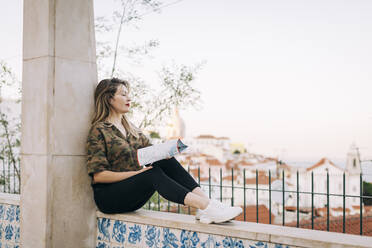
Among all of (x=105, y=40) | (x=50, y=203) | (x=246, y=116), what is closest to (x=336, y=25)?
(x=246, y=116)

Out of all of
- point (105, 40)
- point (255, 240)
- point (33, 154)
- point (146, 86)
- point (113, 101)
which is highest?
point (105, 40)

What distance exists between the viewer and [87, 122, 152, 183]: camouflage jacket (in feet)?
7.89

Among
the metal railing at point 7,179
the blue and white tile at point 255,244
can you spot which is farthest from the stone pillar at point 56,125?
the metal railing at point 7,179

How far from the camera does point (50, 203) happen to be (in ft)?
7.82

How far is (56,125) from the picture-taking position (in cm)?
240

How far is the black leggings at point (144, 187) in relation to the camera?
2133 mm

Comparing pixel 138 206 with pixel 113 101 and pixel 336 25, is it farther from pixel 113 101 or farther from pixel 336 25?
pixel 336 25

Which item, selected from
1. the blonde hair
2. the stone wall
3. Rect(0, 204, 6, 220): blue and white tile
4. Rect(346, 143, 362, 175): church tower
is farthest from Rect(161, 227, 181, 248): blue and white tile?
Rect(346, 143, 362, 175): church tower

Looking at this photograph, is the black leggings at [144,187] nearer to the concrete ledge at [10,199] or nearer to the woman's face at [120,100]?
the woman's face at [120,100]

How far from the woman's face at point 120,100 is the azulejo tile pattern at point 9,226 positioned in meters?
1.09

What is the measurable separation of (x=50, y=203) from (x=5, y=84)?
2795mm

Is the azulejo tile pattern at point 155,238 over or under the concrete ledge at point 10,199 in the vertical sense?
under

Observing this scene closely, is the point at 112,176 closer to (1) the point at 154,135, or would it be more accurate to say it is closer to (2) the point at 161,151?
(2) the point at 161,151

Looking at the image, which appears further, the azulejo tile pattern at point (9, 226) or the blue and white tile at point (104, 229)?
the azulejo tile pattern at point (9, 226)
